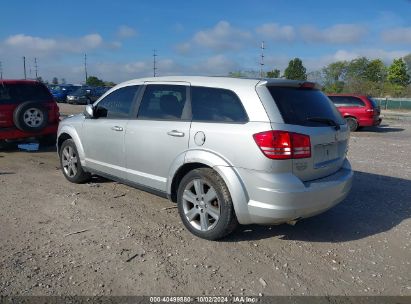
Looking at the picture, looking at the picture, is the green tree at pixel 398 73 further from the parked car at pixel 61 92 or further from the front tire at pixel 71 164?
the front tire at pixel 71 164

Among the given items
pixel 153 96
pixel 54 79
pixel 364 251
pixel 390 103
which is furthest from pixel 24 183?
pixel 54 79

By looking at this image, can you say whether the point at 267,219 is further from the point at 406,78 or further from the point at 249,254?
the point at 406,78

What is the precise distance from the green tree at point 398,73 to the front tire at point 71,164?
78281 millimetres

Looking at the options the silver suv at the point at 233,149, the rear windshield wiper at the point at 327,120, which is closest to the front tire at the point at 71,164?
the silver suv at the point at 233,149

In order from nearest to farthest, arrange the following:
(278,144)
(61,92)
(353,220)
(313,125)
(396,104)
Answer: (278,144) → (313,125) → (353,220) → (61,92) → (396,104)

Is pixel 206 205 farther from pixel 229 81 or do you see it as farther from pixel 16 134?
pixel 16 134

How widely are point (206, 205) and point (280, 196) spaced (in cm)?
87

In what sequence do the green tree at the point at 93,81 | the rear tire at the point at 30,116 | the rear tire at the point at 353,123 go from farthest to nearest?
the green tree at the point at 93,81, the rear tire at the point at 353,123, the rear tire at the point at 30,116

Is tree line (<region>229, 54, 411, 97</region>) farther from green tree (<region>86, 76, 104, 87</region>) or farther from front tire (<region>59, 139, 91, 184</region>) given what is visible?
front tire (<region>59, 139, 91, 184</region>)

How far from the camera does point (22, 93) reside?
358 inches

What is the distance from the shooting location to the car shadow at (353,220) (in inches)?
174

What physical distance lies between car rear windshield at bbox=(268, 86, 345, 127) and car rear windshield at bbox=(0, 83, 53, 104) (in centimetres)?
682

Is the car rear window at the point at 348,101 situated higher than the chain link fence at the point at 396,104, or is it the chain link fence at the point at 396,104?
the car rear window at the point at 348,101

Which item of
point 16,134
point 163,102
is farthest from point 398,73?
point 163,102
